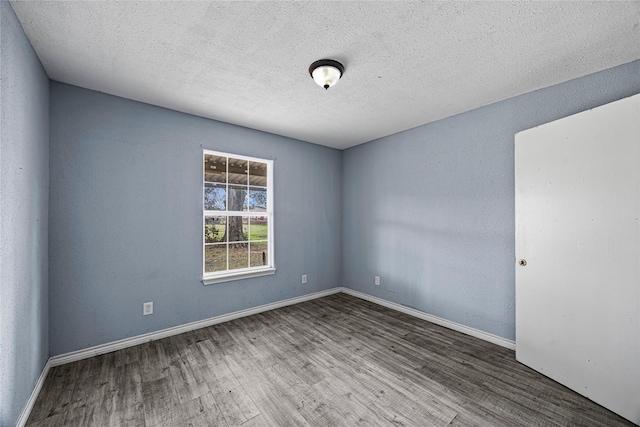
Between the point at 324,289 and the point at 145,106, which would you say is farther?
the point at 324,289

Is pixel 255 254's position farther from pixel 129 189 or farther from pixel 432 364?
pixel 432 364

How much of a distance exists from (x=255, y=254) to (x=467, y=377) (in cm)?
270

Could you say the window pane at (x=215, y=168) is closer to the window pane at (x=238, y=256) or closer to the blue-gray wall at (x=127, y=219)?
the blue-gray wall at (x=127, y=219)

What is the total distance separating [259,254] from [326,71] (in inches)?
99.2

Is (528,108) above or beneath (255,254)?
above

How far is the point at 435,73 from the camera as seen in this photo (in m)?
2.17

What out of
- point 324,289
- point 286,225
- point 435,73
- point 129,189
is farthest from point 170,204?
point 435,73

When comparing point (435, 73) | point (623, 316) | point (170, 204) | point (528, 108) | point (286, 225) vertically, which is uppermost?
point (435, 73)

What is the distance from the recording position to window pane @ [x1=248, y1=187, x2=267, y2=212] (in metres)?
3.61

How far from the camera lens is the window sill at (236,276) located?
10.1 feet

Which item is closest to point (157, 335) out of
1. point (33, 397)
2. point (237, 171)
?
point (33, 397)

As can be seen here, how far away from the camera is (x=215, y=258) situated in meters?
3.29

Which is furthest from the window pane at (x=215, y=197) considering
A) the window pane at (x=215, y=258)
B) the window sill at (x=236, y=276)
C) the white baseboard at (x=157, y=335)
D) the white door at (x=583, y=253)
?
the white door at (x=583, y=253)

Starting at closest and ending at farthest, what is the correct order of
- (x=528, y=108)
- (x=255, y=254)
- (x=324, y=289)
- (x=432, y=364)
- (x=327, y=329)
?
(x=432, y=364)
(x=528, y=108)
(x=327, y=329)
(x=255, y=254)
(x=324, y=289)
